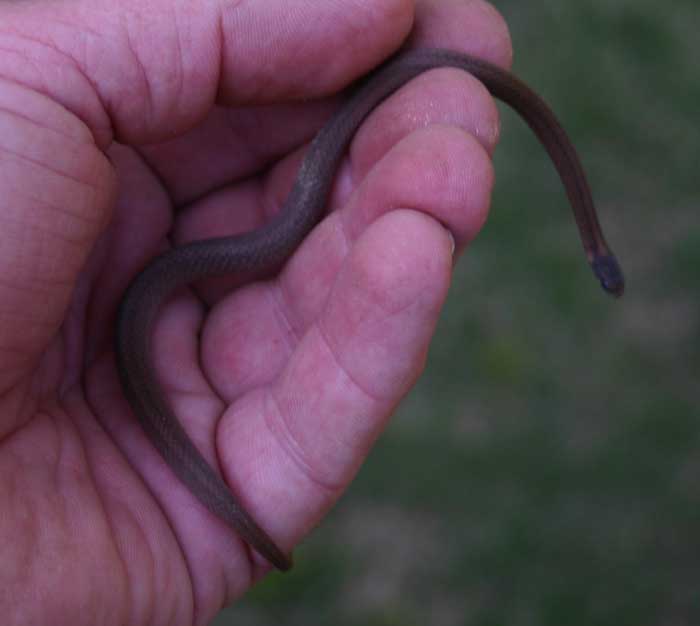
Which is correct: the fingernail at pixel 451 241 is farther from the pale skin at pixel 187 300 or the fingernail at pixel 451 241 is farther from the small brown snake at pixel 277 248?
the small brown snake at pixel 277 248

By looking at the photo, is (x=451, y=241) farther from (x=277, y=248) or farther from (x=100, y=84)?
(x=100, y=84)

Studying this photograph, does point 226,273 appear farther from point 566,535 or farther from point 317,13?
point 566,535

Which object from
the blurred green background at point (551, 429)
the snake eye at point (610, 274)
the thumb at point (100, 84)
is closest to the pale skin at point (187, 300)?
the thumb at point (100, 84)

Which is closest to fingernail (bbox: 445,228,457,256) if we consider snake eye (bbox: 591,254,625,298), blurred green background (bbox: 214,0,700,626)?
snake eye (bbox: 591,254,625,298)

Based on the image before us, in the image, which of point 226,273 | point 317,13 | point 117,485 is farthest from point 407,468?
point 317,13

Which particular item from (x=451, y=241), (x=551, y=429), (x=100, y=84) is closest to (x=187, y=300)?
(x=100, y=84)

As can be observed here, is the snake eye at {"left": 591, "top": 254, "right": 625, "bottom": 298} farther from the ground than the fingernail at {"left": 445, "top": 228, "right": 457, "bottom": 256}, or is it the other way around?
the fingernail at {"left": 445, "top": 228, "right": 457, "bottom": 256}

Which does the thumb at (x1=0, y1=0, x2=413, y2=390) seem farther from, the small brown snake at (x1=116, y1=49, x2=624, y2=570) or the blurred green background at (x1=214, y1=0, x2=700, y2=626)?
the blurred green background at (x1=214, y1=0, x2=700, y2=626)
